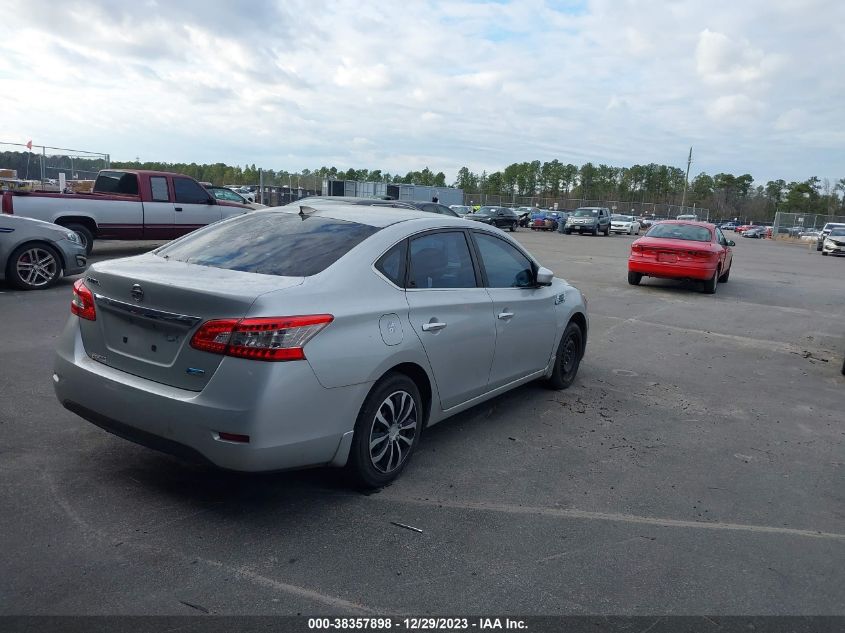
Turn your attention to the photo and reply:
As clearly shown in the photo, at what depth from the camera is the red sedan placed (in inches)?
557

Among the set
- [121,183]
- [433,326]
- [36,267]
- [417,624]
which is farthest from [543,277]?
[121,183]

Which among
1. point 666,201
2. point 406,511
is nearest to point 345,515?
point 406,511

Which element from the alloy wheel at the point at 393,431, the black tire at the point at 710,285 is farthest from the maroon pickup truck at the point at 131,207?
the alloy wheel at the point at 393,431

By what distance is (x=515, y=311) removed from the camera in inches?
203

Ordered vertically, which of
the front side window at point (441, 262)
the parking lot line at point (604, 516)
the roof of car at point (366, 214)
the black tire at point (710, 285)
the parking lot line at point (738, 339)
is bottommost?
the parking lot line at point (738, 339)

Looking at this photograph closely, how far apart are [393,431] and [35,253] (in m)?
8.62

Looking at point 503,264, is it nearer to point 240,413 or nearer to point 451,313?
point 451,313

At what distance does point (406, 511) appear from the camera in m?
3.78

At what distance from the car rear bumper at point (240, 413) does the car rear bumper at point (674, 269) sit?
12201 mm

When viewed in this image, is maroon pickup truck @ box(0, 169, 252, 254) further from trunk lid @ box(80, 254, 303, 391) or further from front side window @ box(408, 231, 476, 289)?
trunk lid @ box(80, 254, 303, 391)

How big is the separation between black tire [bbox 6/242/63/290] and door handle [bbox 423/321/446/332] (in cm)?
846

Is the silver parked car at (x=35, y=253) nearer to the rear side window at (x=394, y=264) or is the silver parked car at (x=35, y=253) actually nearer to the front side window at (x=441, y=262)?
the front side window at (x=441, y=262)

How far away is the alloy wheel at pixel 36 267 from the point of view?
10078 mm

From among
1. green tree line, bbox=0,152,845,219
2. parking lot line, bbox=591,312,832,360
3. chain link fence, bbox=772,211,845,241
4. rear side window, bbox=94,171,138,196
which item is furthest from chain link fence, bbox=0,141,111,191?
green tree line, bbox=0,152,845,219
